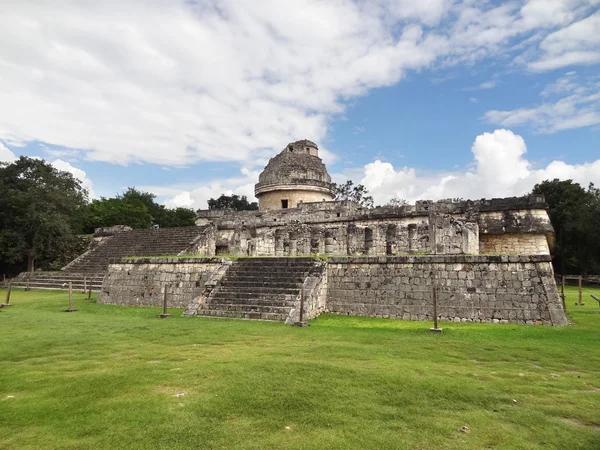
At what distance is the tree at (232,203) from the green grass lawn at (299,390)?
169ft

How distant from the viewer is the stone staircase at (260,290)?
1043cm

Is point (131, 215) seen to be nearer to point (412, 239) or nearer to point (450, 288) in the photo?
point (412, 239)

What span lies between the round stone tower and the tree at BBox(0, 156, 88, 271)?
1179cm

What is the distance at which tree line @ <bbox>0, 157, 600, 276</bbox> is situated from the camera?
23.2 metres

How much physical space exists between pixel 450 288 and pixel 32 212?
2301cm

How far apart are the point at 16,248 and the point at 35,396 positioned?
22452mm

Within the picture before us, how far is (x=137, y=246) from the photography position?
74.9ft

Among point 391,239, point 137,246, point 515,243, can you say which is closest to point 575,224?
point 515,243

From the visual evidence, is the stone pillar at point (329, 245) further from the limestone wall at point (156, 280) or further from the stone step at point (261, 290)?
the stone step at point (261, 290)

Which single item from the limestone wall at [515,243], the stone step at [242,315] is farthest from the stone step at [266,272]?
the limestone wall at [515,243]

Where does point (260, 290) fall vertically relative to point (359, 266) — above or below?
below

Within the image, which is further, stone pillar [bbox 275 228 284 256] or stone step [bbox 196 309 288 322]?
stone pillar [bbox 275 228 284 256]

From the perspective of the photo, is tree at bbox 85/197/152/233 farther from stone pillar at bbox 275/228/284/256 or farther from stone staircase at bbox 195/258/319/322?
stone staircase at bbox 195/258/319/322

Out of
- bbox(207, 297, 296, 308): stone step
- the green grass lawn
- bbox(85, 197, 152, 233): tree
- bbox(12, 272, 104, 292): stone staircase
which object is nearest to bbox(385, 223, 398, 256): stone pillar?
bbox(207, 297, 296, 308): stone step
